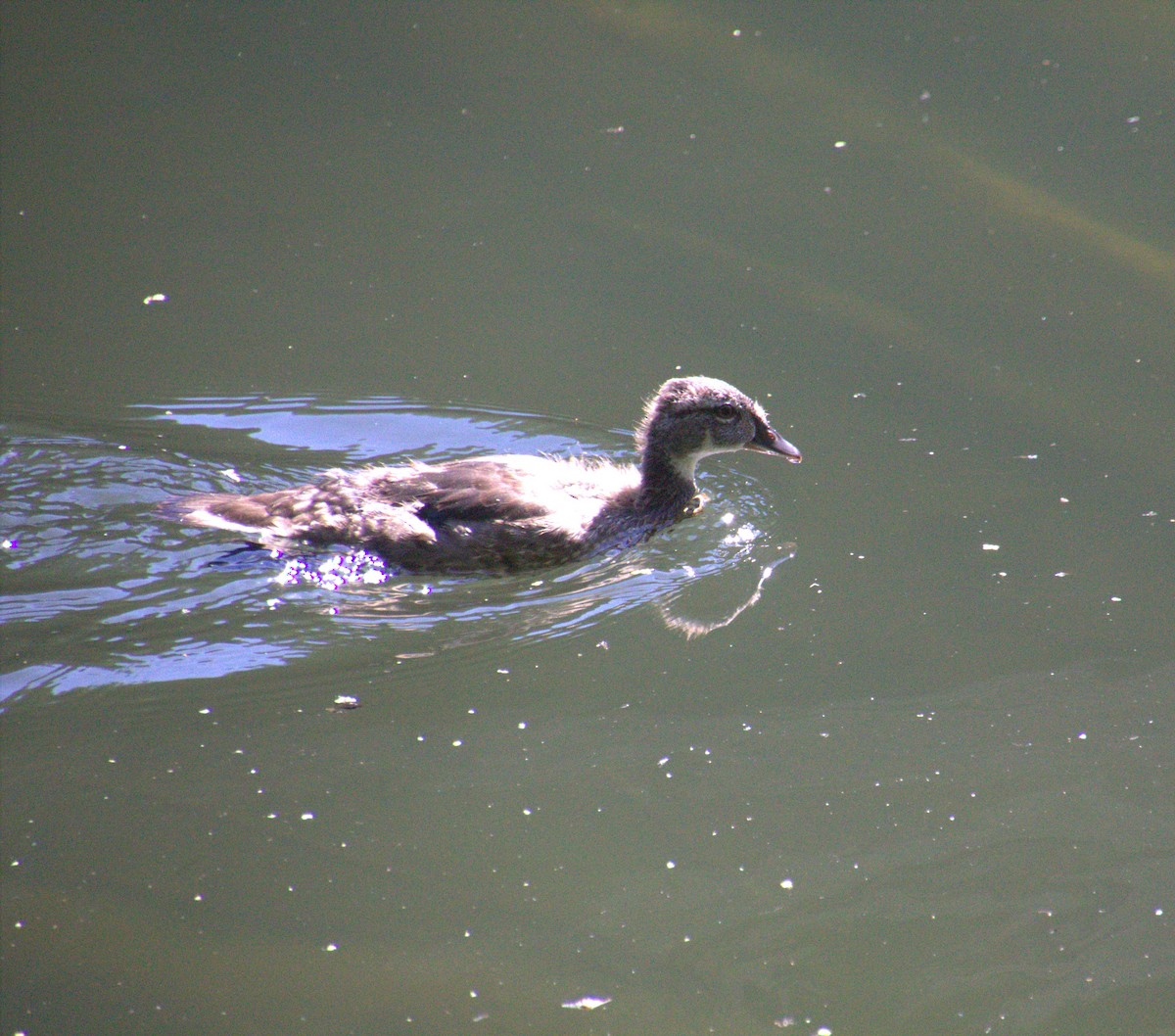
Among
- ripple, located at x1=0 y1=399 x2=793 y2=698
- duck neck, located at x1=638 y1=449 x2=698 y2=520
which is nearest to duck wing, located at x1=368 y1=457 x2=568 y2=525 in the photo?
ripple, located at x1=0 y1=399 x2=793 y2=698

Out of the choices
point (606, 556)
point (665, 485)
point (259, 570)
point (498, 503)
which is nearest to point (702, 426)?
point (665, 485)

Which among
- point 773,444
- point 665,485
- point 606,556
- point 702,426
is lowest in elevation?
point 606,556

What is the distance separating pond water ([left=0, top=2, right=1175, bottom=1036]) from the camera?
11.6 ft

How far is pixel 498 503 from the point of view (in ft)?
17.2

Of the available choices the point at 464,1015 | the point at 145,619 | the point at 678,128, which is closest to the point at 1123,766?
the point at 464,1015

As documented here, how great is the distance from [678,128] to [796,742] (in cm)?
479

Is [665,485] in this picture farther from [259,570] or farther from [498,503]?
[259,570]

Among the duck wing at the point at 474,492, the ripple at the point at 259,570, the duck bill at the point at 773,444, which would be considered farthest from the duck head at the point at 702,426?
the duck wing at the point at 474,492

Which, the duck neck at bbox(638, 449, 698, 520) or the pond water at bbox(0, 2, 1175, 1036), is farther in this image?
the duck neck at bbox(638, 449, 698, 520)

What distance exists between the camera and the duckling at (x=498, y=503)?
5.23 m

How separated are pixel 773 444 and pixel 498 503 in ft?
4.01

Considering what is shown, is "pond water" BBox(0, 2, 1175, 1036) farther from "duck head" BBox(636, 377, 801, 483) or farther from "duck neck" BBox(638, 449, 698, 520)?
"duck head" BBox(636, 377, 801, 483)

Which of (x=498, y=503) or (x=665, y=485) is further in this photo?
(x=665, y=485)

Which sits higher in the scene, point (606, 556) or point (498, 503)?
point (498, 503)
